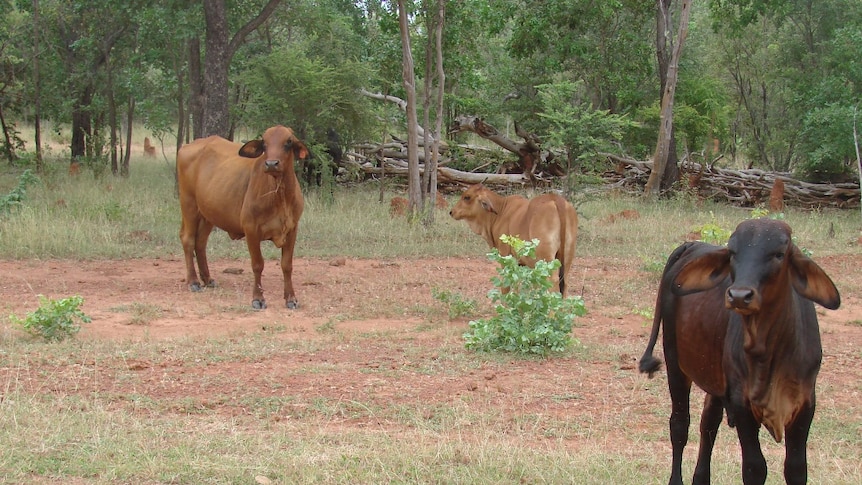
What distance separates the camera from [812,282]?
398 centimetres

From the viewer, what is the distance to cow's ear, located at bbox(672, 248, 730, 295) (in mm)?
4230

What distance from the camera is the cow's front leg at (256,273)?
10594 millimetres

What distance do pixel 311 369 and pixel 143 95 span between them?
16963mm

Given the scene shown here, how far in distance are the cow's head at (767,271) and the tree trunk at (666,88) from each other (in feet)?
51.5

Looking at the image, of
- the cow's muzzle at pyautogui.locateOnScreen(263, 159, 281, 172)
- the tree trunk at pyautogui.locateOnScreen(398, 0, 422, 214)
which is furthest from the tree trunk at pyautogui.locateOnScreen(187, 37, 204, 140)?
the cow's muzzle at pyautogui.locateOnScreen(263, 159, 281, 172)

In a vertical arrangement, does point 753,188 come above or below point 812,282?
below

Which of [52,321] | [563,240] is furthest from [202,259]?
[563,240]

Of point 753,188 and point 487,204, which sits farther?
point 753,188

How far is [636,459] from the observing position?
17.2ft

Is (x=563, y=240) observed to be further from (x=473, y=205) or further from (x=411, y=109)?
(x=411, y=109)

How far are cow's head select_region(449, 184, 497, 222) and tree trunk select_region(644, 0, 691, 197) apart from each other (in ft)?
26.1

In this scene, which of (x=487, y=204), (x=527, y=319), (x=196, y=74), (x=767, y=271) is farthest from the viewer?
(x=196, y=74)

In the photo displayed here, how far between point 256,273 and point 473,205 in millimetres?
3186

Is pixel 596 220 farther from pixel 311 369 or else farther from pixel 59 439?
pixel 59 439
